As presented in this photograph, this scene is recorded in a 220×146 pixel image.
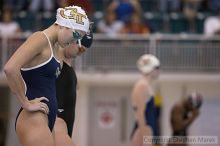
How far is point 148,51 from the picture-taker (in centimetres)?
1666

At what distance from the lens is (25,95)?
6324 mm

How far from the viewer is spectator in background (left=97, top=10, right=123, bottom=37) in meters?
16.8

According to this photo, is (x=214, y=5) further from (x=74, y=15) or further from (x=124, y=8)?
(x=74, y=15)

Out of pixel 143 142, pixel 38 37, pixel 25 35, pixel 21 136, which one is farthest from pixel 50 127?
pixel 25 35

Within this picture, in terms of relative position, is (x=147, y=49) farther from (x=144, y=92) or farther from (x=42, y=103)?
(x=42, y=103)

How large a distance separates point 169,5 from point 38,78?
11601 mm

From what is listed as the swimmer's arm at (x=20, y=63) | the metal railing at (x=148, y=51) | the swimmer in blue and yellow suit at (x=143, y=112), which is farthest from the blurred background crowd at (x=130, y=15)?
Answer: the swimmer's arm at (x=20, y=63)

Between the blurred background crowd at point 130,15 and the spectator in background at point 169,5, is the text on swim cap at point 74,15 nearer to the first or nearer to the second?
the blurred background crowd at point 130,15

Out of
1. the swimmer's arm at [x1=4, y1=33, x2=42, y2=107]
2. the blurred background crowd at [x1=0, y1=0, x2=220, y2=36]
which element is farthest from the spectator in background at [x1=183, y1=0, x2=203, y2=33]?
the swimmer's arm at [x1=4, y1=33, x2=42, y2=107]

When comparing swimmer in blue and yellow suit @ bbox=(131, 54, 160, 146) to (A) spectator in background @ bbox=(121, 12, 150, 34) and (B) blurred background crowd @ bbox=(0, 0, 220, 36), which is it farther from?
(B) blurred background crowd @ bbox=(0, 0, 220, 36)

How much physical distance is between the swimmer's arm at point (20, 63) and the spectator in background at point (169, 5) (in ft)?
38.0

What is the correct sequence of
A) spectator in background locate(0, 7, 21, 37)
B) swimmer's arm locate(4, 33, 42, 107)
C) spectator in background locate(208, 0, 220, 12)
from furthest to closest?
1. spectator in background locate(208, 0, 220, 12)
2. spectator in background locate(0, 7, 21, 37)
3. swimmer's arm locate(4, 33, 42, 107)

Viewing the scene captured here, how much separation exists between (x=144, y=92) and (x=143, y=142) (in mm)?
661

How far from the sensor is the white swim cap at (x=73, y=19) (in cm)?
648
